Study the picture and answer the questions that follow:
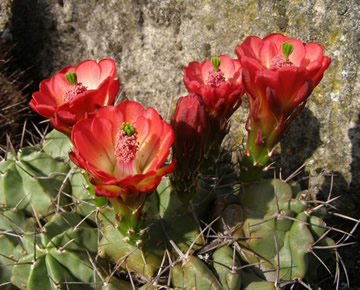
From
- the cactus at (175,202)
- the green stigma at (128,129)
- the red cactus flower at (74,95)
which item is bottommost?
the cactus at (175,202)

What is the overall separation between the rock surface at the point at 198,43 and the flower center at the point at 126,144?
672mm

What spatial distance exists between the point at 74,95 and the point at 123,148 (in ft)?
0.96

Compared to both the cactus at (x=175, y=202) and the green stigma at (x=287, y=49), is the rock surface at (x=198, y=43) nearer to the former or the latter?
the cactus at (x=175, y=202)

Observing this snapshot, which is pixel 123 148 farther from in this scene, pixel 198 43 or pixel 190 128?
pixel 198 43

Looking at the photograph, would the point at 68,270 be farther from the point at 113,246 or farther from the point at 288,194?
the point at 288,194

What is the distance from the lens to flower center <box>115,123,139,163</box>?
106 centimetres

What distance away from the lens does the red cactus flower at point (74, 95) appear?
48.3 inches

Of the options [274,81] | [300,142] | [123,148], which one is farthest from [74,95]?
[300,142]

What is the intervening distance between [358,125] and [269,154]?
0.53 meters

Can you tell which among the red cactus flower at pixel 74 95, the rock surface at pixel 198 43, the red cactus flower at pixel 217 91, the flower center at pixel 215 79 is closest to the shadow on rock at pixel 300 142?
the rock surface at pixel 198 43

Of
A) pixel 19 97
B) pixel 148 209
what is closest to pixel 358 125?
pixel 148 209

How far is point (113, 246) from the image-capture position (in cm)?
135

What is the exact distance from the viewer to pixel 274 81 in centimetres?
120

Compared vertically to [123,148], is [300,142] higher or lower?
lower
